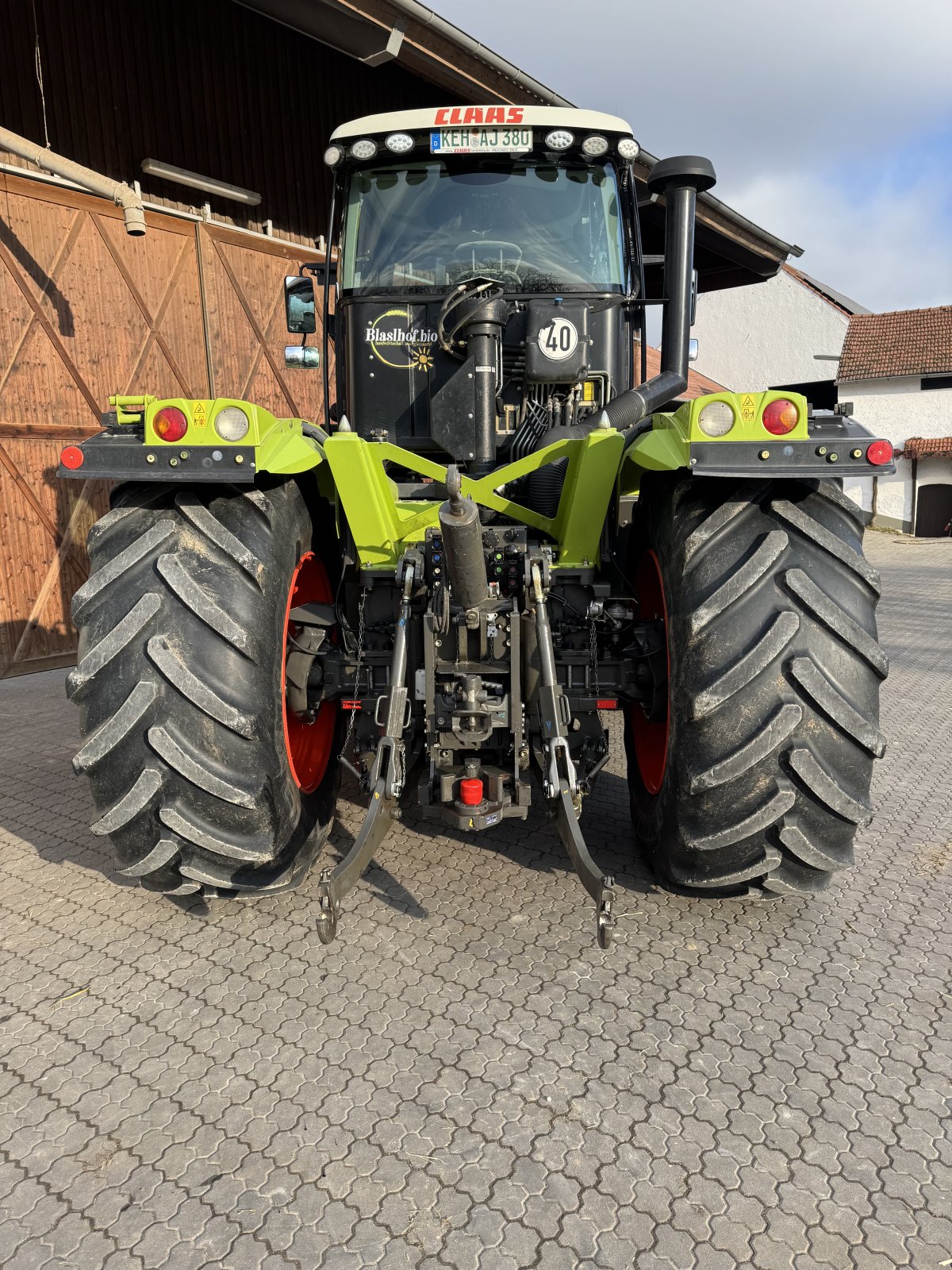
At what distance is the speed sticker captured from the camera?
365cm

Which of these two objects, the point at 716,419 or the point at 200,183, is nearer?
the point at 716,419

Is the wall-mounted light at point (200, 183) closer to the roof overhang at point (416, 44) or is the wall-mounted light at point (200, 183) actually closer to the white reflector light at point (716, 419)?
the roof overhang at point (416, 44)

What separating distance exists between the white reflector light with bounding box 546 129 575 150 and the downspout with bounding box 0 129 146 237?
4.27 metres

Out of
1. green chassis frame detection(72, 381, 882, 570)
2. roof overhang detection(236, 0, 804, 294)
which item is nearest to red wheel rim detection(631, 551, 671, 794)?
green chassis frame detection(72, 381, 882, 570)

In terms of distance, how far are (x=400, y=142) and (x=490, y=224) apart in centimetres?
50

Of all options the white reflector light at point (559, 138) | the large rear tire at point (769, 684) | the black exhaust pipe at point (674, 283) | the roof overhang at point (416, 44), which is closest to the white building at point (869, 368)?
the roof overhang at point (416, 44)

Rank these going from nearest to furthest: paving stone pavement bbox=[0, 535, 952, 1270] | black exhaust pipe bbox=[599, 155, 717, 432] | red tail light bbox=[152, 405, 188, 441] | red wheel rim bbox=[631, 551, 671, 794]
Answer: paving stone pavement bbox=[0, 535, 952, 1270]
red tail light bbox=[152, 405, 188, 441]
red wheel rim bbox=[631, 551, 671, 794]
black exhaust pipe bbox=[599, 155, 717, 432]

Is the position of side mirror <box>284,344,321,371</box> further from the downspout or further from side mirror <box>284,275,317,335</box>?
the downspout

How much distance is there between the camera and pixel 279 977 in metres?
2.66

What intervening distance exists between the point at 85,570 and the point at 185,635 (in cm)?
566

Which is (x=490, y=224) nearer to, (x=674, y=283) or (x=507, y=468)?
(x=674, y=283)

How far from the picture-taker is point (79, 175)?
6613mm

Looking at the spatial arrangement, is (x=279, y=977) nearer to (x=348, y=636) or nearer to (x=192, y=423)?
(x=348, y=636)

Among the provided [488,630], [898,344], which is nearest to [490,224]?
[488,630]
